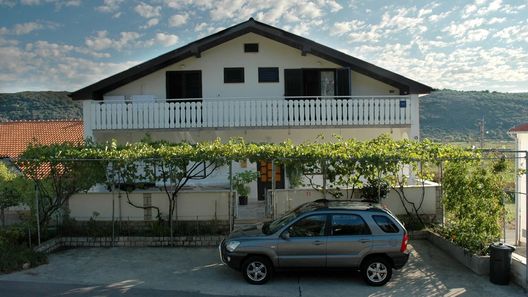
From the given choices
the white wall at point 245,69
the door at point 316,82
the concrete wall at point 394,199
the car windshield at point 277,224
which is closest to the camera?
the car windshield at point 277,224

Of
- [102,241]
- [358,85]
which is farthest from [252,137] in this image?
[102,241]

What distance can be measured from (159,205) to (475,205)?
8685 mm

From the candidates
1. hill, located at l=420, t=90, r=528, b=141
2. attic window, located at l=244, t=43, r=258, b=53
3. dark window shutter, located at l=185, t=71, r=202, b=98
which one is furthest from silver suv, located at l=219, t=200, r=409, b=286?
hill, located at l=420, t=90, r=528, b=141

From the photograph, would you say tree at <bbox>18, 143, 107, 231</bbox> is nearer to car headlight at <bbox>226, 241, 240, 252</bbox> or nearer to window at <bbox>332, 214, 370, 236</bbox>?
car headlight at <bbox>226, 241, 240, 252</bbox>

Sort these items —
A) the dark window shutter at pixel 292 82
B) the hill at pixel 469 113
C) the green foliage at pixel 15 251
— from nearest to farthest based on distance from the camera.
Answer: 1. the green foliage at pixel 15 251
2. the dark window shutter at pixel 292 82
3. the hill at pixel 469 113

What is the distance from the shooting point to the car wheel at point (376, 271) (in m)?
9.09

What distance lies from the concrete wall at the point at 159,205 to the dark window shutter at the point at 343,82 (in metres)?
7.71

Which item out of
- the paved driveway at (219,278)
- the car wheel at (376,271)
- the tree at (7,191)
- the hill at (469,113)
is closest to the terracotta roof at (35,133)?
the tree at (7,191)

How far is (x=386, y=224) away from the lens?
9.09 metres

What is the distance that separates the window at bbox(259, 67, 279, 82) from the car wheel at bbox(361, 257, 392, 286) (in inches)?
441

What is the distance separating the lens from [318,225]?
919 cm

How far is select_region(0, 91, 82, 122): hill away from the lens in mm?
56656

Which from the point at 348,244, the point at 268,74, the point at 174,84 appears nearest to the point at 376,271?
the point at 348,244

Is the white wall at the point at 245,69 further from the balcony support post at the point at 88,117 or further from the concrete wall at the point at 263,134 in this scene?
the concrete wall at the point at 263,134
